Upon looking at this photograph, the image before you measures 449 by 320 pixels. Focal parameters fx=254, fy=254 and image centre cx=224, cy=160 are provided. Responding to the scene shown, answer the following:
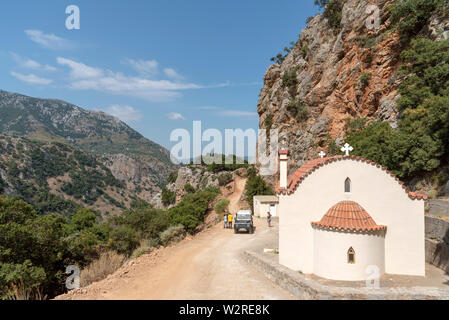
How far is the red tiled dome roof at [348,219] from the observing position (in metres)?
10.5

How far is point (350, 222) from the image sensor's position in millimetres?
10586

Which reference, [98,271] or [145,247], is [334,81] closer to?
[145,247]

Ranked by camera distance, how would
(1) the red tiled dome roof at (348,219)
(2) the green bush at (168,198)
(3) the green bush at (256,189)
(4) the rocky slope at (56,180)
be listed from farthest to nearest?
(4) the rocky slope at (56,180)
(2) the green bush at (168,198)
(3) the green bush at (256,189)
(1) the red tiled dome roof at (348,219)

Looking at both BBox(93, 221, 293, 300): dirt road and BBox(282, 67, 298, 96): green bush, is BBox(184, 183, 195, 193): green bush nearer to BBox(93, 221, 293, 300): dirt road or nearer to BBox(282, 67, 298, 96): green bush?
BBox(282, 67, 298, 96): green bush

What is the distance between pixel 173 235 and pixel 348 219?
602 inches

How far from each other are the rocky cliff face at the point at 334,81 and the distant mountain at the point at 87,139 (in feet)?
348

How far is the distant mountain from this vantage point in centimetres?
14612

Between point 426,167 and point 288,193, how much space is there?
39.6 ft

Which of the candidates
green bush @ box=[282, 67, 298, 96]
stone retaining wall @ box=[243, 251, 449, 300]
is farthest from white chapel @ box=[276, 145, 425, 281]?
green bush @ box=[282, 67, 298, 96]

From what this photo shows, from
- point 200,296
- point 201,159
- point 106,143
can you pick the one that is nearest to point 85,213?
point 200,296

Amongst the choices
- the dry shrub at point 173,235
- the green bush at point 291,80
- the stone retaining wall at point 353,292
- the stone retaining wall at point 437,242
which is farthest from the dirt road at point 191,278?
the green bush at point 291,80

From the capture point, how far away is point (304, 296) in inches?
353

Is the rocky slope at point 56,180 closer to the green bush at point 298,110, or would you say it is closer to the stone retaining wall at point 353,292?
the green bush at point 298,110
